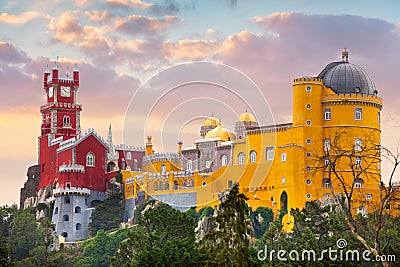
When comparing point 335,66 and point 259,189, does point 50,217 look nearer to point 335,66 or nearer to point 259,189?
point 259,189

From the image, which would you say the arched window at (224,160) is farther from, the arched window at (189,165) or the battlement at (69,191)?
the battlement at (69,191)

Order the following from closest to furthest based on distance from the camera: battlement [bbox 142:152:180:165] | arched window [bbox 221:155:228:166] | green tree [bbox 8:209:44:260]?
green tree [bbox 8:209:44:260] < arched window [bbox 221:155:228:166] < battlement [bbox 142:152:180:165]

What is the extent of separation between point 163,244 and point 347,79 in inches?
1208

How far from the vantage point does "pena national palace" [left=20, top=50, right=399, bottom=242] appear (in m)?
82.8

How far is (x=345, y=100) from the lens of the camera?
8394cm

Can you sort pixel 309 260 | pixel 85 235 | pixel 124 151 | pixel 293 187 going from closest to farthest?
pixel 309 260 → pixel 293 187 → pixel 85 235 → pixel 124 151

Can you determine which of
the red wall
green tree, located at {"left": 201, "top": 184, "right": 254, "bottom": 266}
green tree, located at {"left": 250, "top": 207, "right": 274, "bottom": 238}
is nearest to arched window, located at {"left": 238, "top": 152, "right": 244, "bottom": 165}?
green tree, located at {"left": 250, "top": 207, "right": 274, "bottom": 238}

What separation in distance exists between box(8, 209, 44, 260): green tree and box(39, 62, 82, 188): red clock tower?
9213mm

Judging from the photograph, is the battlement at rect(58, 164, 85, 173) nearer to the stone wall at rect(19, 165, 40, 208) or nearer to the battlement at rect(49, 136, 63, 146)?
the battlement at rect(49, 136, 63, 146)

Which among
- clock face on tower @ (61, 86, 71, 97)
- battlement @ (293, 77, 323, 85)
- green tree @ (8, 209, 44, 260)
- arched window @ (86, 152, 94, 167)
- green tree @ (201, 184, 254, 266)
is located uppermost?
clock face on tower @ (61, 86, 71, 97)

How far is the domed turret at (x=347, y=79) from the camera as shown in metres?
84.8

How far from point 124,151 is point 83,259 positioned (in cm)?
1881

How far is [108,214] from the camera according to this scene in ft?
303

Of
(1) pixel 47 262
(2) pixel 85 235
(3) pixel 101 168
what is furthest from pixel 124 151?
(1) pixel 47 262
